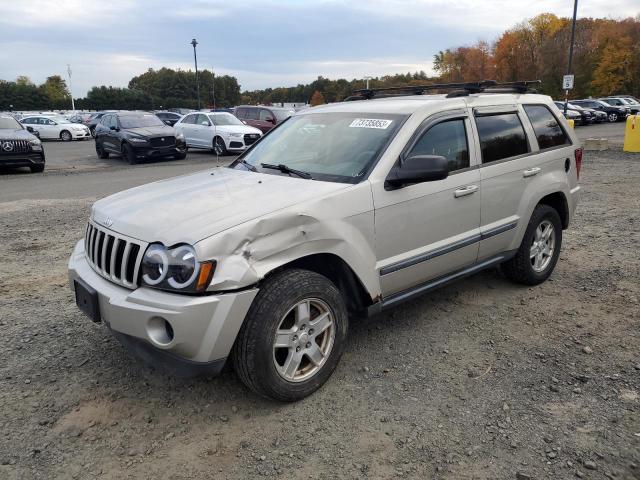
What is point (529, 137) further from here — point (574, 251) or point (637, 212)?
point (637, 212)

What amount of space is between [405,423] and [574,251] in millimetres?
4029

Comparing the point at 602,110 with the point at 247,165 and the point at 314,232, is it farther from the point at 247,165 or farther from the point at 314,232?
the point at 314,232

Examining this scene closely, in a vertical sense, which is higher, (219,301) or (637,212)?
(219,301)

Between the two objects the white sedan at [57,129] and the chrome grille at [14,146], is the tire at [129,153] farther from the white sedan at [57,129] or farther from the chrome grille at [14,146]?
the white sedan at [57,129]

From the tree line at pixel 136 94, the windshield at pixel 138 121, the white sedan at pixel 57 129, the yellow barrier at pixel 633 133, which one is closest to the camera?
the yellow barrier at pixel 633 133

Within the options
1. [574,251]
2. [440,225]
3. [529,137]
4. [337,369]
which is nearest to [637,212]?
[574,251]

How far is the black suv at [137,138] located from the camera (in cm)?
1695

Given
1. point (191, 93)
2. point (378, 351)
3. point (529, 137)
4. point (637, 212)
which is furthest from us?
point (191, 93)

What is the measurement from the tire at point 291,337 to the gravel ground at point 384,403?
0.18m

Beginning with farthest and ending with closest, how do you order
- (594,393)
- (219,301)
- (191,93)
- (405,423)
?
(191,93) → (594,393) → (405,423) → (219,301)

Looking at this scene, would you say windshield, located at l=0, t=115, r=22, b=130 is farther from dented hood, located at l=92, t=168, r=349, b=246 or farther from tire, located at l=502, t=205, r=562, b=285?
tire, located at l=502, t=205, r=562, b=285

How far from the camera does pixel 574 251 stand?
603cm

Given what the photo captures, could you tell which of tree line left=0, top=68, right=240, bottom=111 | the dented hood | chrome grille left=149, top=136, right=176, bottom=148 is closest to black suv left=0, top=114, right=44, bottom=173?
chrome grille left=149, top=136, right=176, bottom=148

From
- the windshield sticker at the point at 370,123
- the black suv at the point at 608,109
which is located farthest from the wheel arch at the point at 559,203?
the black suv at the point at 608,109
